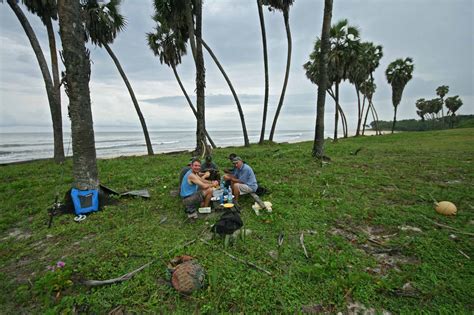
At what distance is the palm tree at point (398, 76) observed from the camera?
91.9 feet

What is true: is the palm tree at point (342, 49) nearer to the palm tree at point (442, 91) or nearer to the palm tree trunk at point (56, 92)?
the palm tree trunk at point (56, 92)

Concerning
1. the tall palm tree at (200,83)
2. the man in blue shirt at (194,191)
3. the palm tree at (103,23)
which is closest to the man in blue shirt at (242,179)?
the man in blue shirt at (194,191)

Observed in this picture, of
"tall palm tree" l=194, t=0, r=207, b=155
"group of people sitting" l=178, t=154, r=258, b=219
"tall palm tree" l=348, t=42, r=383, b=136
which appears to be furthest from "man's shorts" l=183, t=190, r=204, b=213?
"tall palm tree" l=348, t=42, r=383, b=136

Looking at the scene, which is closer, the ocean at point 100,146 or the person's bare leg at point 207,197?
the person's bare leg at point 207,197

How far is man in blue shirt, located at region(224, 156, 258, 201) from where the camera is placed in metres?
4.62

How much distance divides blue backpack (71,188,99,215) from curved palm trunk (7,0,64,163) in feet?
25.4

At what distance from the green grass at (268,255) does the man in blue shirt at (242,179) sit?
1.09 feet

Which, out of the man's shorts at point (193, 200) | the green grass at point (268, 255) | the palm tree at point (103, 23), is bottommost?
the green grass at point (268, 255)

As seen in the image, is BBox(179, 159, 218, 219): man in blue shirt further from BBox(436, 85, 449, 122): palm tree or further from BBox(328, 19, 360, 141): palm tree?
BBox(436, 85, 449, 122): palm tree

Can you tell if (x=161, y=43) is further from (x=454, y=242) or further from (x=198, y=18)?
(x=454, y=242)

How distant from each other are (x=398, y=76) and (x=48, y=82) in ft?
122

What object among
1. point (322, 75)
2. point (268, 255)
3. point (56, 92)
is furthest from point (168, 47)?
point (268, 255)

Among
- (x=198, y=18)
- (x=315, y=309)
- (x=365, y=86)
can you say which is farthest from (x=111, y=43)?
(x=365, y=86)

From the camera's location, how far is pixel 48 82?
9602mm
